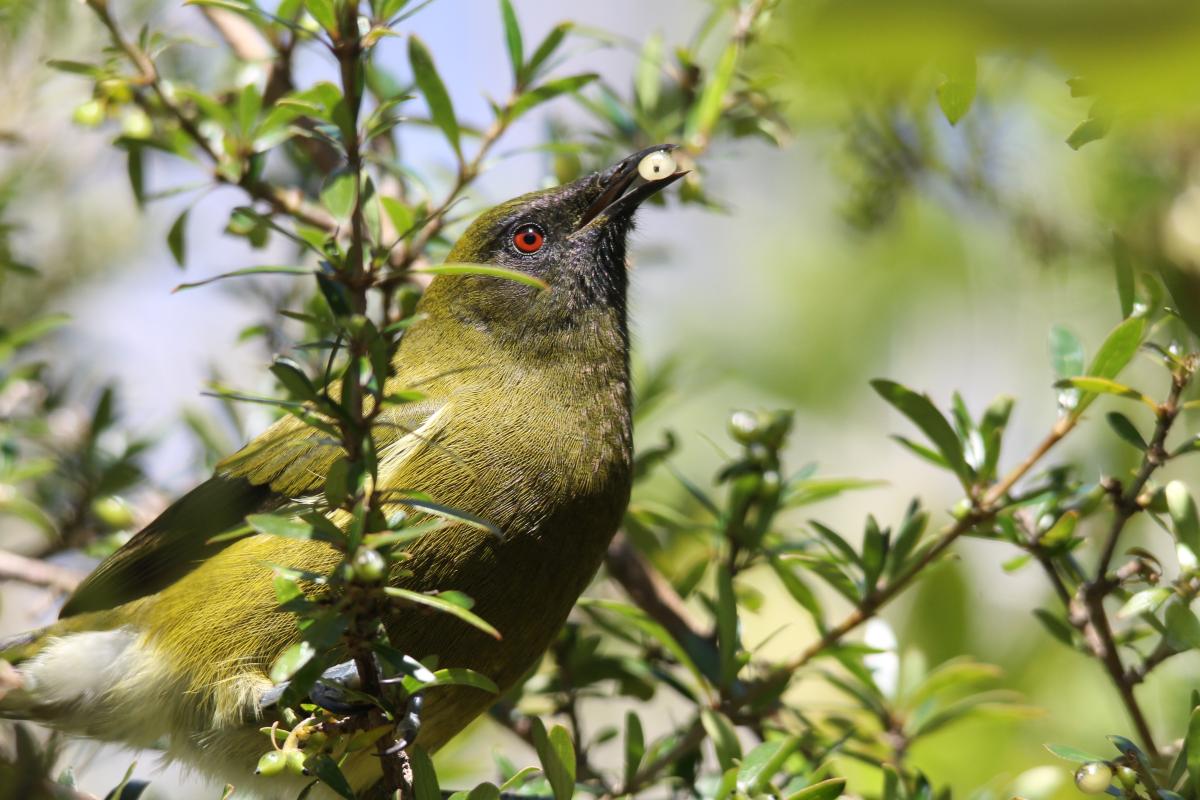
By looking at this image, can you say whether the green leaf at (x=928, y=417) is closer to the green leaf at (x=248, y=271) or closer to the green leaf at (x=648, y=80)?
the green leaf at (x=248, y=271)

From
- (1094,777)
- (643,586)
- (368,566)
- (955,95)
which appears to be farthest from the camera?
(643,586)

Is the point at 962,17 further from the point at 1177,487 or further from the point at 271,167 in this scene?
the point at 271,167

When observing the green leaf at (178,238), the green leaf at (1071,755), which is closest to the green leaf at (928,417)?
the green leaf at (1071,755)

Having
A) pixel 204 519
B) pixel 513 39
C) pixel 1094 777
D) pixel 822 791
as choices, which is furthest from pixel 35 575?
pixel 1094 777

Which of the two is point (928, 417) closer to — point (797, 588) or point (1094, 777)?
point (797, 588)

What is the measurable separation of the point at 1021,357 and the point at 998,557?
3.19 ft

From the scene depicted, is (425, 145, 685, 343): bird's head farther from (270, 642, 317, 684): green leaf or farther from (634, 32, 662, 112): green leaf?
(270, 642, 317, 684): green leaf

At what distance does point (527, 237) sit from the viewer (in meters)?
4.09

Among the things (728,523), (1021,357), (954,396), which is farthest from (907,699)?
(1021,357)

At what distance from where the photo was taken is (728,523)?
3557mm

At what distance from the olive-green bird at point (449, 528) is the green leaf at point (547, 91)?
0.38 meters

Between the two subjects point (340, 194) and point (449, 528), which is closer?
point (340, 194)

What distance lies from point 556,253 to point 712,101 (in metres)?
0.72

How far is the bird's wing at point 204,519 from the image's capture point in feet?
11.7
